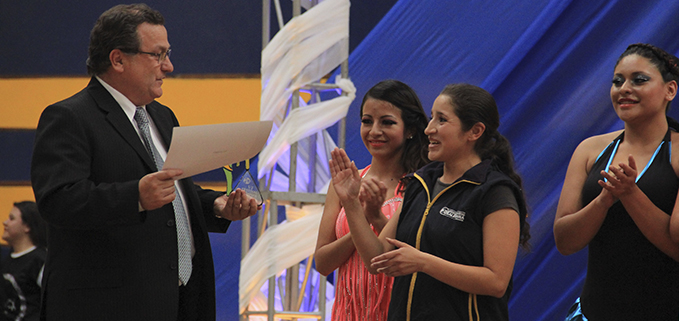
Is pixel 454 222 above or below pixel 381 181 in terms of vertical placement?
below

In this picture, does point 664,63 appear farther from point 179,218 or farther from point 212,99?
point 212,99

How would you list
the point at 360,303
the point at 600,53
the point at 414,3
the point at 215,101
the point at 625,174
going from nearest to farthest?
the point at 625,174 < the point at 360,303 < the point at 600,53 < the point at 414,3 < the point at 215,101

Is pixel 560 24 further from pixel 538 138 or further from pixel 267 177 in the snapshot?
pixel 267 177

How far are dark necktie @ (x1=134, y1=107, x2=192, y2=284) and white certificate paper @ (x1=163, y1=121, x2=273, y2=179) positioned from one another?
0.15 m

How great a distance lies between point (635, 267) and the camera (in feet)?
5.70

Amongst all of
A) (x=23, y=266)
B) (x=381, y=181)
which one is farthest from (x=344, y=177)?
(x=23, y=266)

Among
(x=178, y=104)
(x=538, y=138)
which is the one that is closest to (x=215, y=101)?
(x=178, y=104)

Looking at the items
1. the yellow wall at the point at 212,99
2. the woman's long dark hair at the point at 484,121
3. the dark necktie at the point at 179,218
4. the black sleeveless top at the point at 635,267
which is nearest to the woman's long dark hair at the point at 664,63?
the black sleeveless top at the point at 635,267

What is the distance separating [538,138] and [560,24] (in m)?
0.56

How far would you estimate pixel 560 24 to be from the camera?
2.96 metres

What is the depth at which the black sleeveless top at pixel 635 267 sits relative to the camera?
1715mm

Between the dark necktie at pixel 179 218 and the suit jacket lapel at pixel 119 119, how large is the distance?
0.06 meters

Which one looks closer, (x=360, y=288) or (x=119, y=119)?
(x=119, y=119)

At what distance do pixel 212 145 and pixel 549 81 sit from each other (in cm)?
200
